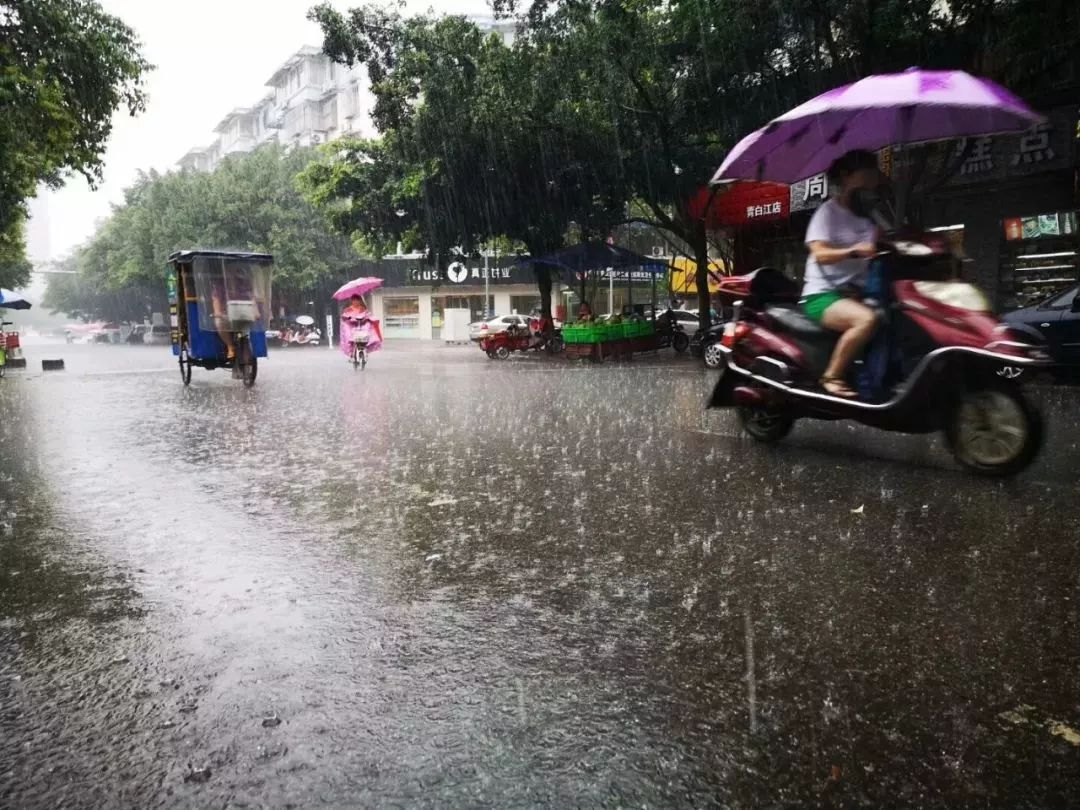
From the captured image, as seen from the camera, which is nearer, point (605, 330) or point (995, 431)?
point (995, 431)

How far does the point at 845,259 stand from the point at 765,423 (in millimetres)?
1677

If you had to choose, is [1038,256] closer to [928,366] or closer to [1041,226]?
[1041,226]

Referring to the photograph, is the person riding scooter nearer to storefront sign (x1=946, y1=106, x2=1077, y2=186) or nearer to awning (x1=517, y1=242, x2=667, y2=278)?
storefront sign (x1=946, y1=106, x2=1077, y2=186)

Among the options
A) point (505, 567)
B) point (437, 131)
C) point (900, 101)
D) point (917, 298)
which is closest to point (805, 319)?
point (917, 298)

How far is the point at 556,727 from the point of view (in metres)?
2.24

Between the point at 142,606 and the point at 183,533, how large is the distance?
3.80 ft

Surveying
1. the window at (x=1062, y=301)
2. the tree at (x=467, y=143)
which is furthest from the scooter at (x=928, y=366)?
the tree at (x=467, y=143)

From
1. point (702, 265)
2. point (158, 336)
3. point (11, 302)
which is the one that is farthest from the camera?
point (158, 336)

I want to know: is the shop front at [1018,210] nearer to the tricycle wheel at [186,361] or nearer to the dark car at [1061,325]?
the dark car at [1061,325]

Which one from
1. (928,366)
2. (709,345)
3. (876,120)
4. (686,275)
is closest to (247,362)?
(709,345)

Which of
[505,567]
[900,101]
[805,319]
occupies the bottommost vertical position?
[505,567]

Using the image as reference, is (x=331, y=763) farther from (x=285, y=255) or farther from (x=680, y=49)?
(x=285, y=255)

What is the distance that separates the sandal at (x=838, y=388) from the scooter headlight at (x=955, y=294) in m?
0.81

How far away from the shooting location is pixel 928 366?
16.9 feet
